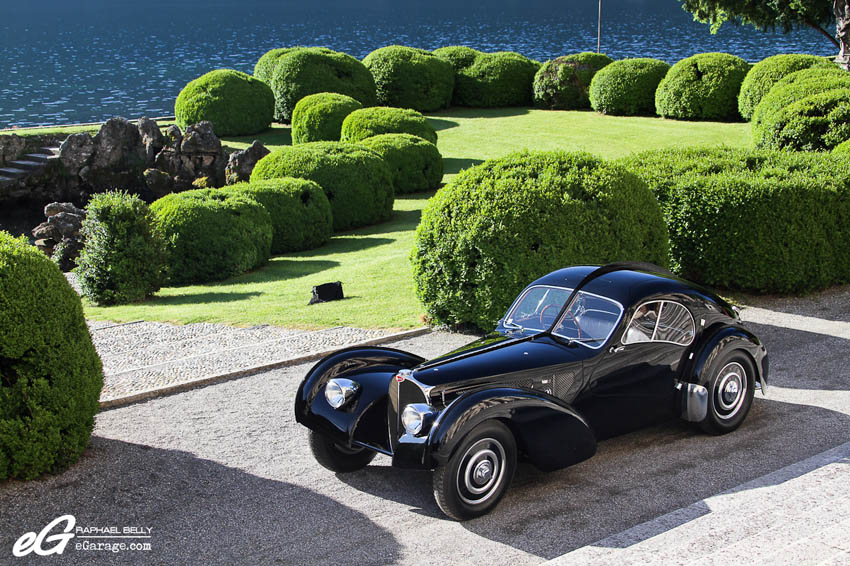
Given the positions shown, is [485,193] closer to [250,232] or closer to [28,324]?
[28,324]

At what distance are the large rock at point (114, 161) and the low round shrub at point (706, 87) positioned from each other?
1735 cm

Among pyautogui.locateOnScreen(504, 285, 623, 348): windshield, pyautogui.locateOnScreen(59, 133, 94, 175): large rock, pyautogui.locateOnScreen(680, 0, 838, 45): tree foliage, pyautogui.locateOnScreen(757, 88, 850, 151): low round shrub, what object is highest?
pyautogui.locateOnScreen(680, 0, 838, 45): tree foliage

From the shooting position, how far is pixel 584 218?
9.33 meters

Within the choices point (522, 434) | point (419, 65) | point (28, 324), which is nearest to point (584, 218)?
point (522, 434)

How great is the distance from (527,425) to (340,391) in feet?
4.65

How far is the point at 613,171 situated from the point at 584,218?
857mm

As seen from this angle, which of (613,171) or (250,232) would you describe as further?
(250,232)

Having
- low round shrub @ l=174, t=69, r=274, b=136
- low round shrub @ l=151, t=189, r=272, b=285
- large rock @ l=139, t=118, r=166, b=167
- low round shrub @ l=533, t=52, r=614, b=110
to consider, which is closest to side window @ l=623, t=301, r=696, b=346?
low round shrub @ l=151, t=189, r=272, b=285

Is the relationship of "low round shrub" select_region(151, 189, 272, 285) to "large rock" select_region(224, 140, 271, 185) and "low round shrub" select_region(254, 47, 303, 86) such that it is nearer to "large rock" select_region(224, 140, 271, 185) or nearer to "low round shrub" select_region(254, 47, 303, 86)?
"large rock" select_region(224, 140, 271, 185)

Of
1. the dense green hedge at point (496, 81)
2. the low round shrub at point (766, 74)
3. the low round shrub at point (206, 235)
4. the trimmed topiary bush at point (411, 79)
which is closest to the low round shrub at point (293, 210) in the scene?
the low round shrub at point (206, 235)

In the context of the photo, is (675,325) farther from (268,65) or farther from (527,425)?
(268,65)

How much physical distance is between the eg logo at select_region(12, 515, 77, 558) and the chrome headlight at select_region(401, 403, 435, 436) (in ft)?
7.39

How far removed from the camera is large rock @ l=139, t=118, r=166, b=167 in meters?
24.4

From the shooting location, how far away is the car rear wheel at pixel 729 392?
21.7 ft
